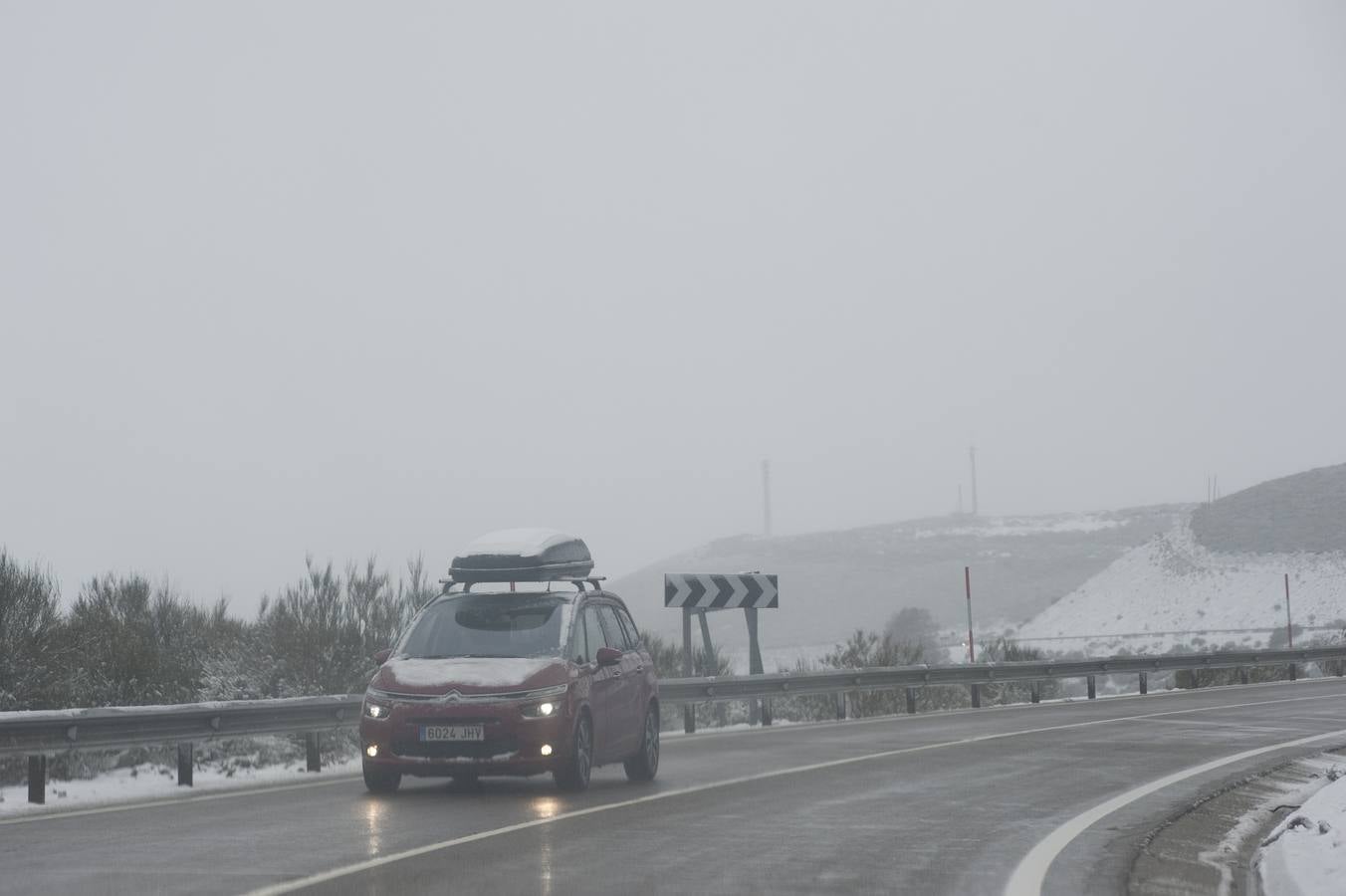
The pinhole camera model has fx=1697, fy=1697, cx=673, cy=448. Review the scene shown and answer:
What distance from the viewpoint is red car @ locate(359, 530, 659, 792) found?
43.6 feet

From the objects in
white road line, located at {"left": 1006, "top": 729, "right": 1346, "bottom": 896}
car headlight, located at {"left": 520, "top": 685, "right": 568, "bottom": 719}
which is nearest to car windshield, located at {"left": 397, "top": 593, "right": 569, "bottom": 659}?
car headlight, located at {"left": 520, "top": 685, "right": 568, "bottom": 719}

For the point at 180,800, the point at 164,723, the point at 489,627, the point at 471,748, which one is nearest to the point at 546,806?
the point at 471,748

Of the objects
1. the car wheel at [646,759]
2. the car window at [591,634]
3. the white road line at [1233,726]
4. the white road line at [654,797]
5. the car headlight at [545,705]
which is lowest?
the white road line at [1233,726]

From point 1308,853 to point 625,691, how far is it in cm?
702

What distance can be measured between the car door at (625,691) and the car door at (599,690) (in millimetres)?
57

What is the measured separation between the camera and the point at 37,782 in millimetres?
→ 13961

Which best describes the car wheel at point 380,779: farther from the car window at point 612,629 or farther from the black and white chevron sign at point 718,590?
the black and white chevron sign at point 718,590

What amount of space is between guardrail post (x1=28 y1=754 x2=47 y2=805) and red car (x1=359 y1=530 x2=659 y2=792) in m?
2.72

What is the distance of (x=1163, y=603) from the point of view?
295 ft

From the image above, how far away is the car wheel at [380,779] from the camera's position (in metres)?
13.6

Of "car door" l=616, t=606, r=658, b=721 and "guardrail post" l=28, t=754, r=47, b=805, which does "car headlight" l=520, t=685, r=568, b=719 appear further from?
"guardrail post" l=28, t=754, r=47, b=805

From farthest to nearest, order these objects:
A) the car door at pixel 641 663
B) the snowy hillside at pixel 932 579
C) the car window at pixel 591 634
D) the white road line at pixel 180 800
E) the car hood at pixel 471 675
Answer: the snowy hillside at pixel 932 579, the car door at pixel 641 663, the car window at pixel 591 634, the car hood at pixel 471 675, the white road line at pixel 180 800

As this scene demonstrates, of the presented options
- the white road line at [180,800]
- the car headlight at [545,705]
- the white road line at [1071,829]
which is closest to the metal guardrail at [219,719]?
the white road line at [180,800]

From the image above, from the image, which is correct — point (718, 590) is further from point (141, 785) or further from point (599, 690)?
point (599, 690)
